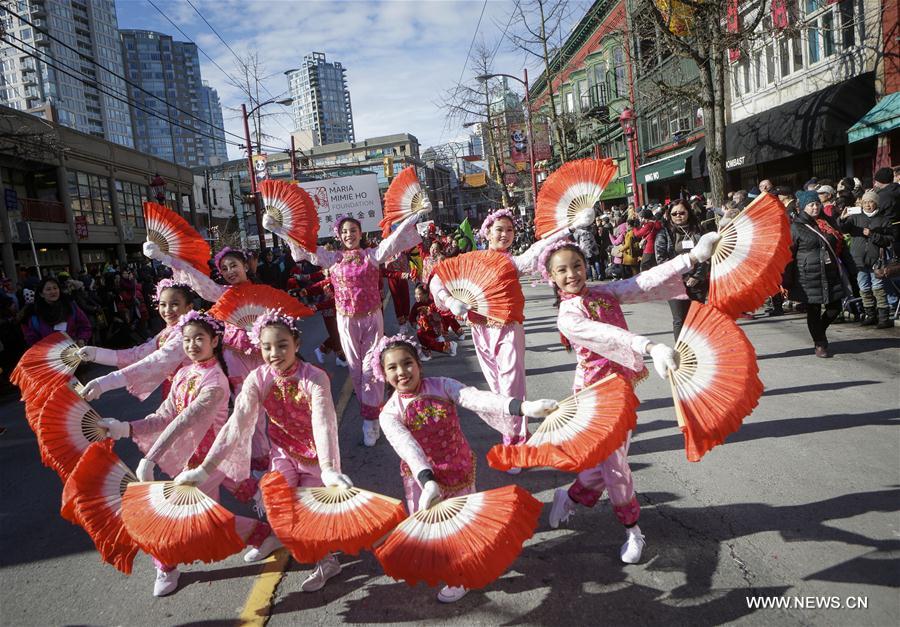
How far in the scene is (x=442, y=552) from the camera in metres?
2.62

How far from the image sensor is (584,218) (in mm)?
4289

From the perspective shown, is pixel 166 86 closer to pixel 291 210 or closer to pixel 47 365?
pixel 291 210

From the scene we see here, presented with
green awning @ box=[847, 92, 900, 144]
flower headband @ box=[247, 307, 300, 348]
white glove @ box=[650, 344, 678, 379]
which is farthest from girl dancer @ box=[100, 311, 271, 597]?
green awning @ box=[847, 92, 900, 144]

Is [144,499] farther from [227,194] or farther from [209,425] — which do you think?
[227,194]

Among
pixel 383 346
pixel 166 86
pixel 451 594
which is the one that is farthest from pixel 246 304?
pixel 166 86

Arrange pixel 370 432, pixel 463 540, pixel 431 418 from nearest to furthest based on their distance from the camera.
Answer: pixel 463 540, pixel 431 418, pixel 370 432

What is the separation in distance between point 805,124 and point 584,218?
46.2 ft

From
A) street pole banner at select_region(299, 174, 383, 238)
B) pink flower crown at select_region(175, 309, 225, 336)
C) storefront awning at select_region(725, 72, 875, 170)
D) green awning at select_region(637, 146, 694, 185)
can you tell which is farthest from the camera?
green awning at select_region(637, 146, 694, 185)

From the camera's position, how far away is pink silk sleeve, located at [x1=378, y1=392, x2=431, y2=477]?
117 inches

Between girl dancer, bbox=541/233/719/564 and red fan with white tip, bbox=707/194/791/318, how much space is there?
10cm

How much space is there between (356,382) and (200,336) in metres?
2.46

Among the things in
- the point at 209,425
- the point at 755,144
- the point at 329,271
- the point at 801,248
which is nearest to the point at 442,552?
the point at 209,425

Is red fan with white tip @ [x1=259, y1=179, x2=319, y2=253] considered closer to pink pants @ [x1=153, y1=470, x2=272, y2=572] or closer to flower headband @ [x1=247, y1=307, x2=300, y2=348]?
flower headband @ [x1=247, y1=307, x2=300, y2=348]

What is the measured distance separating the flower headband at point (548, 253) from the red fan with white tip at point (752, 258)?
82cm
